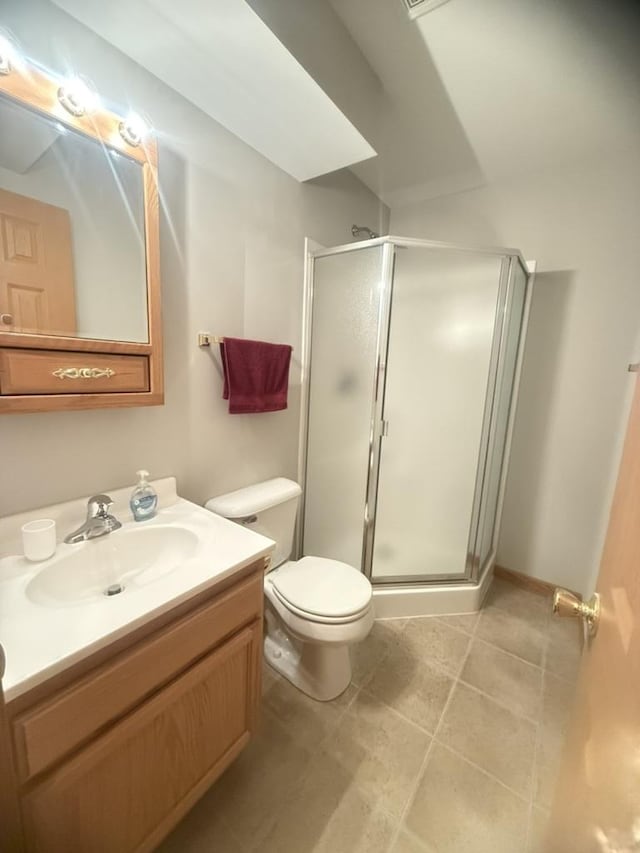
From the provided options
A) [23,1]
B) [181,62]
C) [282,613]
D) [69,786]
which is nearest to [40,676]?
[69,786]

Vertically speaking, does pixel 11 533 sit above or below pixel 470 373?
below

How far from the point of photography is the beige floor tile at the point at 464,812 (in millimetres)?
977

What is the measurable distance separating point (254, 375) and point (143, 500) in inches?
26.0

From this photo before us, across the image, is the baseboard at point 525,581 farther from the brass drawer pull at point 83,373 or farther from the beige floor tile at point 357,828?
the brass drawer pull at point 83,373

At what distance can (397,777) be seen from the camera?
1126 mm

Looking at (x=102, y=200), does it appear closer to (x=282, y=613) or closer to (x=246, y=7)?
(x=246, y=7)

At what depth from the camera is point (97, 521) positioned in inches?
40.2

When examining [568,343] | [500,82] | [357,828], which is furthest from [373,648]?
[500,82]

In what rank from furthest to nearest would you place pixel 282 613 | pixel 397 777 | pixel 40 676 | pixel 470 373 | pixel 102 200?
1. pixel 470 373
2. pixel 282 613
3. pixel 397 777
4. pixel 102 200
5. pixel 40 676

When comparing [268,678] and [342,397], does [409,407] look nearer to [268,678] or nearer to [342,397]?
[342,397]

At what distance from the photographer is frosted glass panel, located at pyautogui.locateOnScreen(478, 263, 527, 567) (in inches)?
71.0

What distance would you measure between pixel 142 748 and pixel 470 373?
6.18 feet

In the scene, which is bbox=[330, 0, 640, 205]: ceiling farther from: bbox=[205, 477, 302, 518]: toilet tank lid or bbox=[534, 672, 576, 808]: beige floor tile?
bbox=[534, 672, 576, 808]: beige floor tile

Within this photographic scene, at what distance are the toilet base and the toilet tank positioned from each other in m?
0.32
